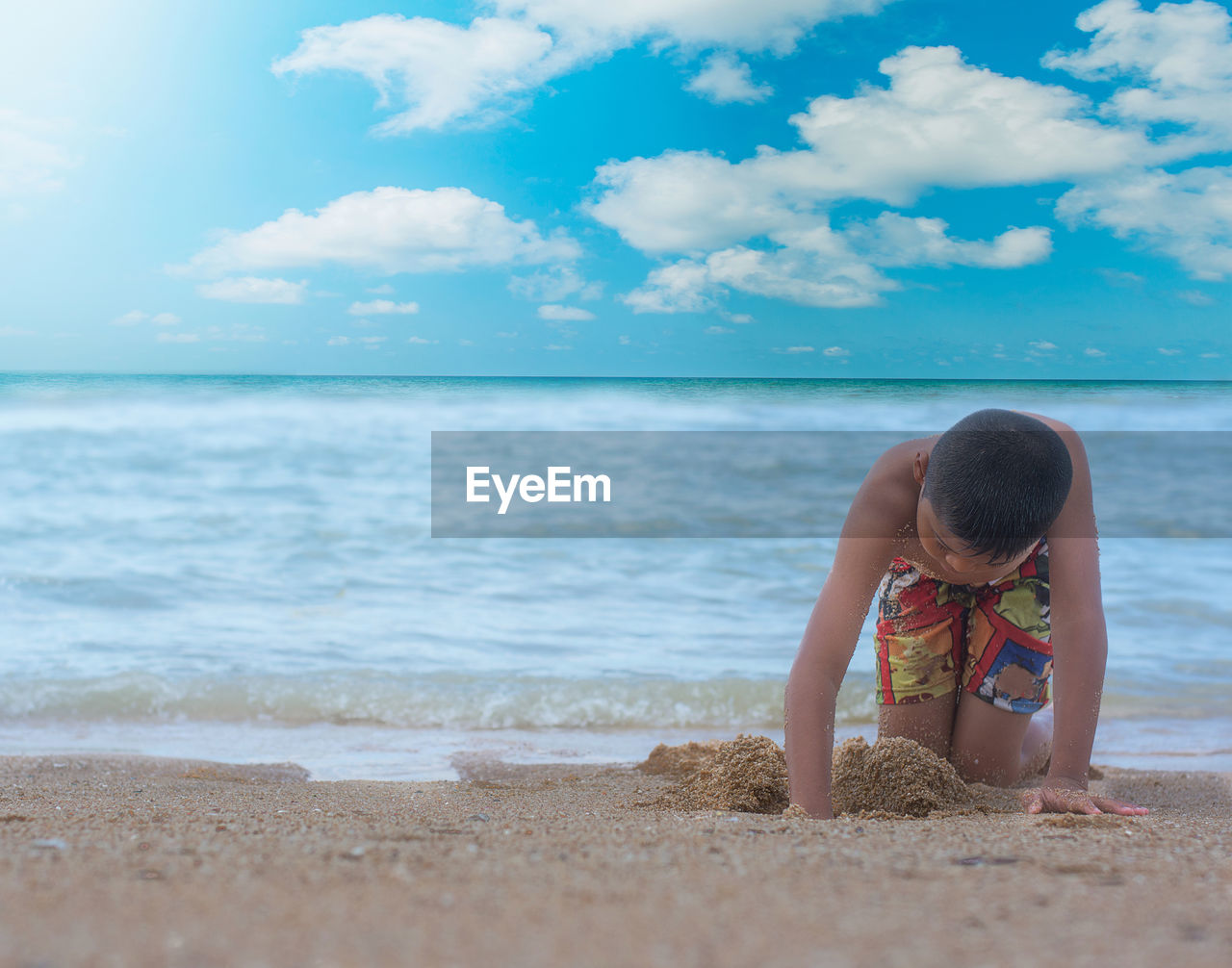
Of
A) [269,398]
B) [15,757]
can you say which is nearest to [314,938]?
[15,757]

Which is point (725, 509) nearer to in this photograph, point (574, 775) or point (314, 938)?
point (574, 775)

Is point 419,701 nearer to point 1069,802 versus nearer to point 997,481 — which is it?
point 1069,802

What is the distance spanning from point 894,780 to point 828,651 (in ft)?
1.85

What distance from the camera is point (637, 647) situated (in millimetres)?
4824

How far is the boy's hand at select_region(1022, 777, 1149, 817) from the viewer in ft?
6.81

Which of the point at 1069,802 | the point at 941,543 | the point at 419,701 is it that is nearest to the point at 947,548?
the point at 941,543

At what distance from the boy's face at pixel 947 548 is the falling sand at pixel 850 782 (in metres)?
0.58

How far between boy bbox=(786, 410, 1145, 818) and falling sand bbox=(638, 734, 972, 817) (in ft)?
0.97

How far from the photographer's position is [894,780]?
8.20 ft

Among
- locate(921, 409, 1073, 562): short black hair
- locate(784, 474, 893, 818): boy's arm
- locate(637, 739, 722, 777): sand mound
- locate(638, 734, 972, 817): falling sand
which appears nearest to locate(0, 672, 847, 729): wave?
locate(637, 739, 722, 777): sand mound

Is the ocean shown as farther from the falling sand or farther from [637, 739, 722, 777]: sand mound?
the falling sand

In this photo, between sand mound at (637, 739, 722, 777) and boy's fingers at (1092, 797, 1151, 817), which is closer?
boy's fingers at (1092, 797, 1151, 817)

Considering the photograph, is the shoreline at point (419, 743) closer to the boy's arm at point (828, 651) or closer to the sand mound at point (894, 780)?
the sand mound at point (894, 780)

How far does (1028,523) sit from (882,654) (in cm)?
115
